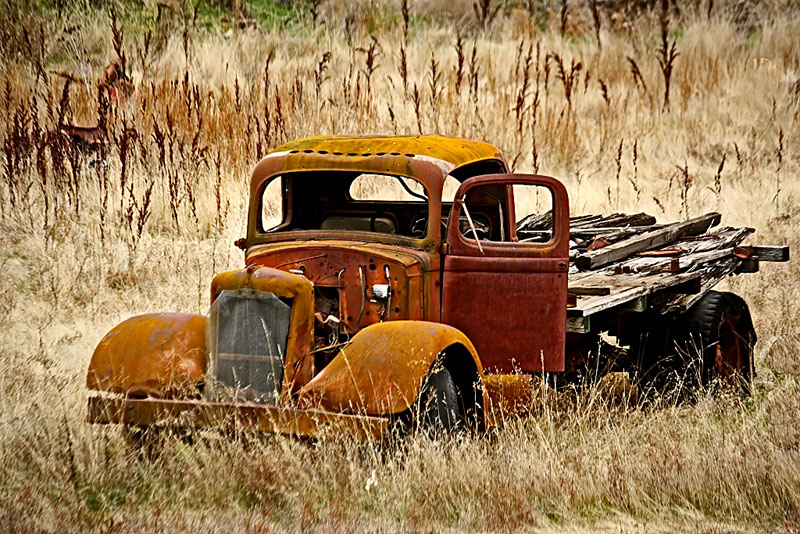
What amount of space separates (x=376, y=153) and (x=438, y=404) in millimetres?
1651

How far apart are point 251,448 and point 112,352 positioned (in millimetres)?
1053

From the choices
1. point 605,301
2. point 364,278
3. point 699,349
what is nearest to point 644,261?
point 699,349

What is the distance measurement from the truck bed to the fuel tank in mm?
984

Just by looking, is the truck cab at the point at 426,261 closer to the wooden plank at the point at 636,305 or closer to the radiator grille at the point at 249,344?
the radiator grille at the point at 249,344

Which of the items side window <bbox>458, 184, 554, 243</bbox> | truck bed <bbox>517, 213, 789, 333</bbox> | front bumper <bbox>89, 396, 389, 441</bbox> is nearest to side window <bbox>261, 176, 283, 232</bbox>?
truck bed <bbox>517, 213, 789, 333</bbox>

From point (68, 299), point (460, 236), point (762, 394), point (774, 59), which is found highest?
point (774, 59)

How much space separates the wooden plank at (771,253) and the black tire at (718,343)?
55 cm

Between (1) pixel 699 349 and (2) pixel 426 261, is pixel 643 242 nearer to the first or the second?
(1) pixel 699 349

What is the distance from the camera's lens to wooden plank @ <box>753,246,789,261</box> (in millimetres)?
7773

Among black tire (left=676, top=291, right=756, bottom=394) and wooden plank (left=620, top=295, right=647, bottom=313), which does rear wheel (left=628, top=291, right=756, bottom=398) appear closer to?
black tire (left=676, top=291, right=756, bottom=394)

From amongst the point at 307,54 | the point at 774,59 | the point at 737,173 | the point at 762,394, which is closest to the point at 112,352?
the point at 762,394

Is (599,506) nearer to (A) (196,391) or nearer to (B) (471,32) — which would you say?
(A) (196,391)

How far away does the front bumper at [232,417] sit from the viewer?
465 cm

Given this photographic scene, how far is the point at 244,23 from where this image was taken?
17406 mm
